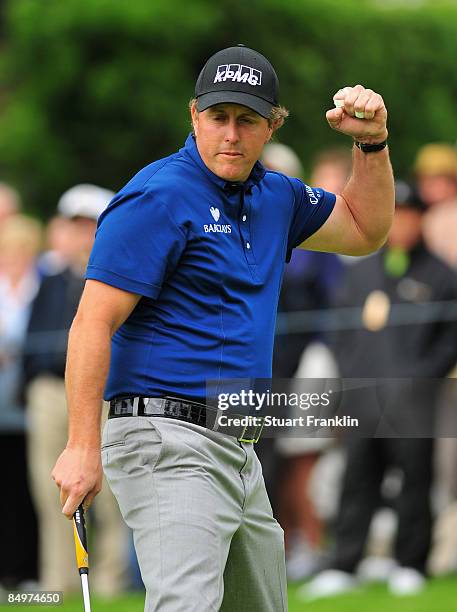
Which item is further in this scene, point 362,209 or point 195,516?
point 362,209

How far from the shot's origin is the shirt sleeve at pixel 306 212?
4793mm

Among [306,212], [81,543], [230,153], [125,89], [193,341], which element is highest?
[125,89]

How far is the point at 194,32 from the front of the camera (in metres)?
20.2

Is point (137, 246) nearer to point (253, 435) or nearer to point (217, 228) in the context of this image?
point (217, 228)

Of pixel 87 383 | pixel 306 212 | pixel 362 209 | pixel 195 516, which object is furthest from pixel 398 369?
pixel 87 383

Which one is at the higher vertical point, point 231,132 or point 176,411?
point 231,132

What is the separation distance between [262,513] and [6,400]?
5.27m

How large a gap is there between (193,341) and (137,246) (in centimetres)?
36

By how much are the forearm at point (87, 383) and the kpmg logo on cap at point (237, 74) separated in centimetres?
94

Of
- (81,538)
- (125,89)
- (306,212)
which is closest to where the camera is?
(81,538)

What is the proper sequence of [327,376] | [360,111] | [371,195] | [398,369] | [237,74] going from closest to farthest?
[237,74], [360,111], [371,195], [398,369], [327,376]

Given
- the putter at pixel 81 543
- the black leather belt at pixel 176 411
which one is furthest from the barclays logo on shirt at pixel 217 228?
the putter at pixel 81 543

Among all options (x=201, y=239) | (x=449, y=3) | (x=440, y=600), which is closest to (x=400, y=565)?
(x=440, y=600)

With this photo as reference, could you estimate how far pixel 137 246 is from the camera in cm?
416
